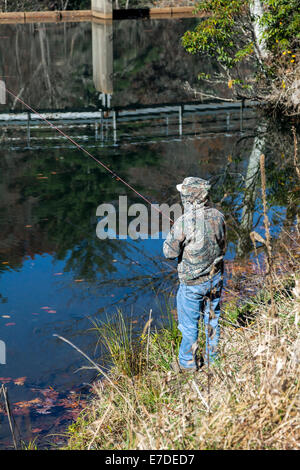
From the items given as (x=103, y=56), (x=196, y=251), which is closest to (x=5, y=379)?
(x=196, y=251)

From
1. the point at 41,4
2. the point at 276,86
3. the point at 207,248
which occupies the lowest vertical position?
the point at 207,248

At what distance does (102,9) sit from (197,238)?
42240 mm

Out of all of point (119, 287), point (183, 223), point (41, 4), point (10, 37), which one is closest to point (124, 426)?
point (183, 223)

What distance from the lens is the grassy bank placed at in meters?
4.27

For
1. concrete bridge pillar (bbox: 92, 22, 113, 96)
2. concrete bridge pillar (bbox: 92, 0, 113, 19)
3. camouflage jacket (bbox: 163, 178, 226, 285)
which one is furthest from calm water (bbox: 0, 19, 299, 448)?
concrete bridge pillar (bbox: 92, 0, 113, 19)

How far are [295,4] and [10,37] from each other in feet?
81.7

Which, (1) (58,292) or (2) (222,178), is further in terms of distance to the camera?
(2) (222,178)

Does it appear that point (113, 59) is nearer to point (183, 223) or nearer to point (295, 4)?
point (295, 4)

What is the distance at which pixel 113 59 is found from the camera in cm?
3300

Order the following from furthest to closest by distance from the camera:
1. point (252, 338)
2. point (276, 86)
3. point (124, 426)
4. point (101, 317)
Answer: point (276, 86)
point (101, 317)
point (252, 338)
point (124, 426)

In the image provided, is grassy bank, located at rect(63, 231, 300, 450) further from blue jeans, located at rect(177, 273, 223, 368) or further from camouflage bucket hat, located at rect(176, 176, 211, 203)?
camouflage bucket hat, located at rect(176, 176, 211, 203)
